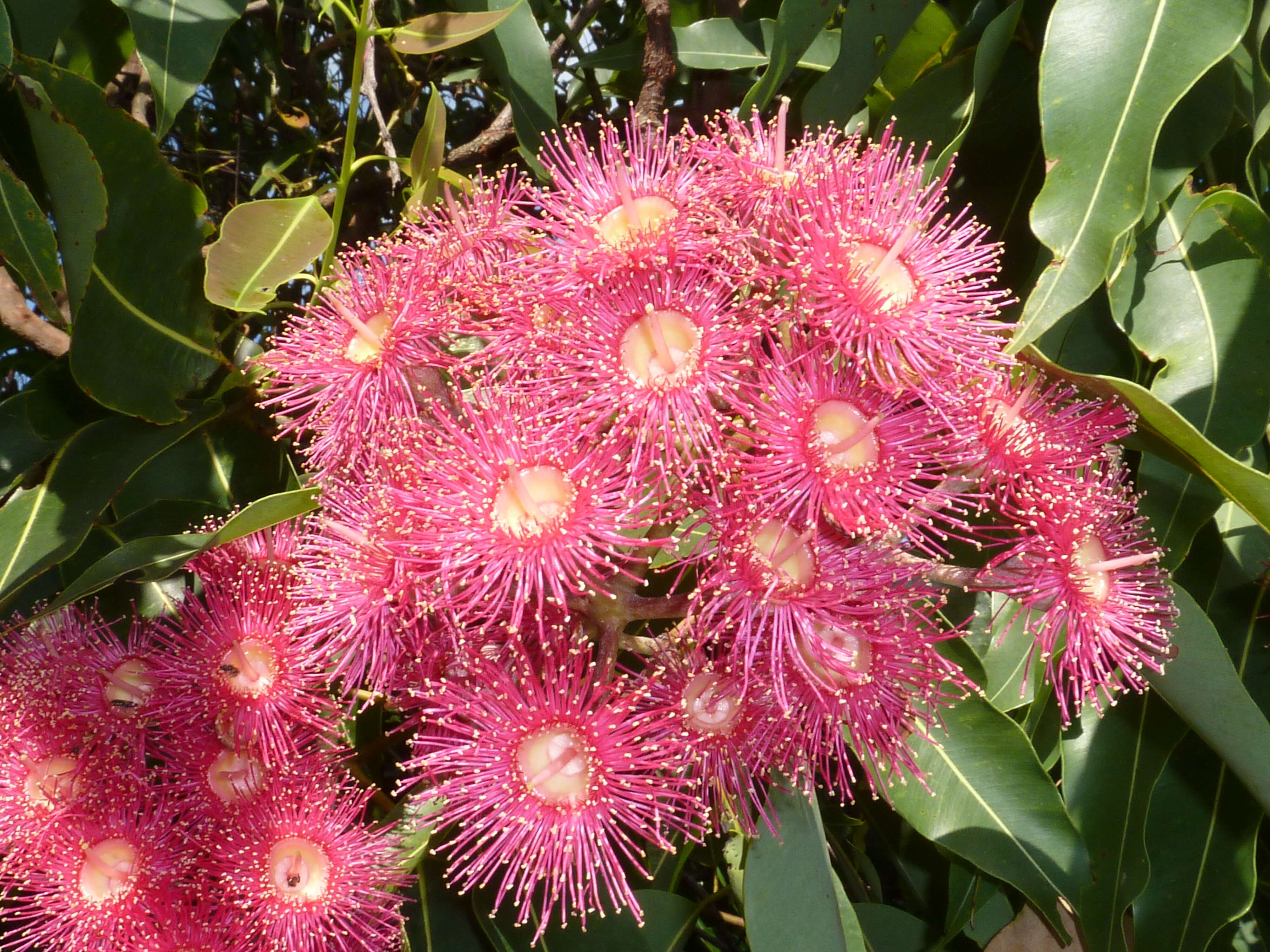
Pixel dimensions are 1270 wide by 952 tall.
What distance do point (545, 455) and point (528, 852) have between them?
1.25 ft

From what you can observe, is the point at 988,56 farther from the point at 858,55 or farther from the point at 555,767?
the point at 555,767

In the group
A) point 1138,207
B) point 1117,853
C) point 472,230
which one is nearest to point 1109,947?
point 1117,853

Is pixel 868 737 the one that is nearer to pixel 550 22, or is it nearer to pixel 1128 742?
pixel 1128 742

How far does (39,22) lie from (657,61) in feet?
2.30

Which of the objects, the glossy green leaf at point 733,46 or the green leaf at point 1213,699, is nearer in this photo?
the green leaf at point 1213,699

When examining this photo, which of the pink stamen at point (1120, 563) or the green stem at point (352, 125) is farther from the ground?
the green stem at point (352, 125)

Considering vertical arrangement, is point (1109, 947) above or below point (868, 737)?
below

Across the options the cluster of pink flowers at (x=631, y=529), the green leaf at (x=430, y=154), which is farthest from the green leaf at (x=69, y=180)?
the green leaf at (x=430, y=154)

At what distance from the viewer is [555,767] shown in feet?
2.82

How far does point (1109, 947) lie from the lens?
41.1 inches

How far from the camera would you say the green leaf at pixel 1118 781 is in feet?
3.56

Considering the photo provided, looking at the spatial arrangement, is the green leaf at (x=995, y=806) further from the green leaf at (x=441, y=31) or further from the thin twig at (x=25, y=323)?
the thin twig at (x=25, y=323)

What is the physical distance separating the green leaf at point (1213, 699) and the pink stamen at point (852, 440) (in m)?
0.45

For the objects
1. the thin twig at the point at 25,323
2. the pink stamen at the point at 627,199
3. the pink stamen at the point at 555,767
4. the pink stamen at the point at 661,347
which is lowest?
the pink stamen at the point at 555,767
